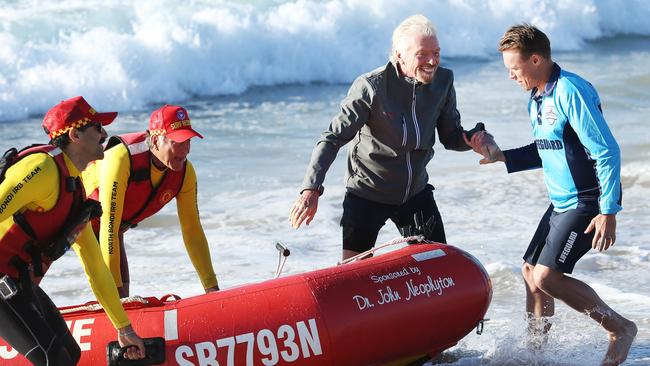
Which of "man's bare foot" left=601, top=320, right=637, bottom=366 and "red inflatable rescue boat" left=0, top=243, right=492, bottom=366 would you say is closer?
"red inflatable rescue boat" left=0, top=243, right=492, bottom=366

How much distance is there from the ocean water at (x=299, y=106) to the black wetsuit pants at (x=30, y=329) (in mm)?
2308

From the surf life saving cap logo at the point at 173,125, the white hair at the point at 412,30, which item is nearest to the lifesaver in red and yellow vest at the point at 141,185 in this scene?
the surf life saving cap logo at the point at 173,125

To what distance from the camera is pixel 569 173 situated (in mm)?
4887

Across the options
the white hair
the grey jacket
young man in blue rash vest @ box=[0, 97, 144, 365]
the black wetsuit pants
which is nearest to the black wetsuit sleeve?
the grey jacket

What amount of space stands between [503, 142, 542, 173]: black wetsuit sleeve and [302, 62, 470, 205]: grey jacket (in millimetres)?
289

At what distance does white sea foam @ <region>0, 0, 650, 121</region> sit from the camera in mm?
15016

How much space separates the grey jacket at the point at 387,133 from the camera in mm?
5152

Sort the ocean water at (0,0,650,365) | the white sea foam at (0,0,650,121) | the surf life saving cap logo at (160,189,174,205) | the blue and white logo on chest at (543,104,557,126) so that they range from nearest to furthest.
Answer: the blue and white logo on chest at (543,104,557,126)
the surf life saving cap logo at (160,189,174,205)
the ocean water at (0,0,650,365)
the white sea foam at (0,0,650,121)

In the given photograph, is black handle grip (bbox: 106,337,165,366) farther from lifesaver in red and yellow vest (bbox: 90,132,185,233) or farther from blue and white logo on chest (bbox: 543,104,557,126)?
blue and white logo on chest (bbox: 543,104,557,126)

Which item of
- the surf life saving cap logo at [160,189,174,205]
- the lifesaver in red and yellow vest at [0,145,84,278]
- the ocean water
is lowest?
the ocean water

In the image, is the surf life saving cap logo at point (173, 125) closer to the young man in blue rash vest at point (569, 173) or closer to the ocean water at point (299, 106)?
the young man in blue rash vest at point (569, 173)

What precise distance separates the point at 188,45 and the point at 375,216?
11.5m

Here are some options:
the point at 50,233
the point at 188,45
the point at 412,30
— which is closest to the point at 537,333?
the point at 412,30

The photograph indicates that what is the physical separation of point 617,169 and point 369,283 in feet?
4.00
